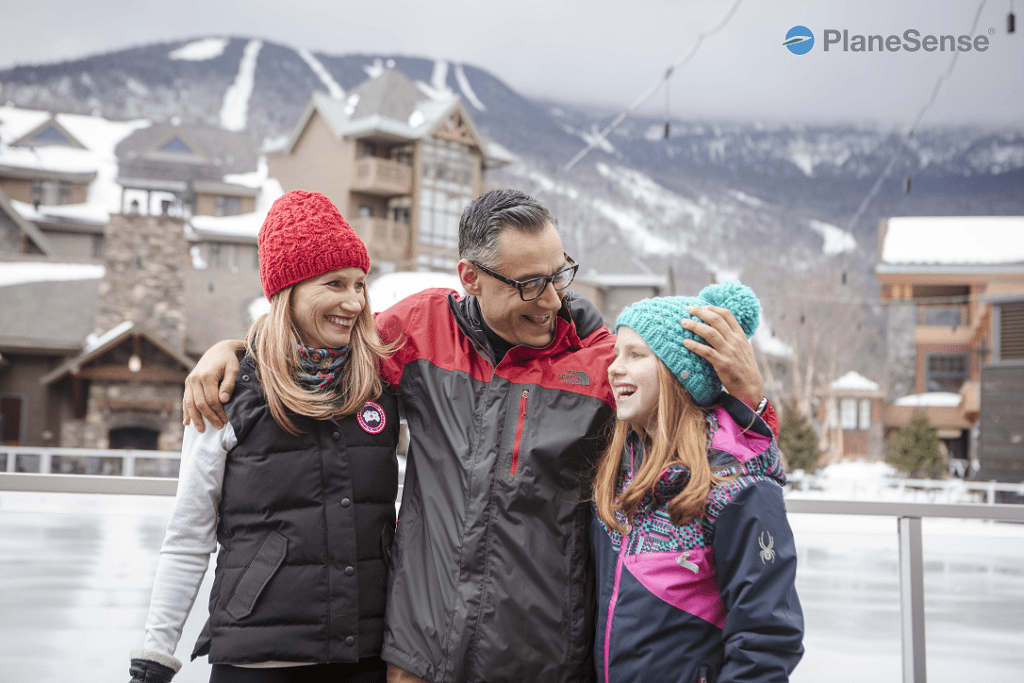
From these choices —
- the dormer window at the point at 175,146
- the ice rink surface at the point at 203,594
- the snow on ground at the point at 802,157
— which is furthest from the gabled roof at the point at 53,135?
the snow on ground at the point at 802,157

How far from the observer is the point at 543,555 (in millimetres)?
1609

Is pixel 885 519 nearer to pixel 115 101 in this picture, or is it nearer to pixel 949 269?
pixel 949 269

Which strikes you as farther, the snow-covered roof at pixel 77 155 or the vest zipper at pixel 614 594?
the snow-covered roof at pixel 77 155

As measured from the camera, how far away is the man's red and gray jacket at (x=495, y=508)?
1577 millimetres

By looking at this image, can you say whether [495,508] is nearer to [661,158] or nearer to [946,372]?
[946,372]

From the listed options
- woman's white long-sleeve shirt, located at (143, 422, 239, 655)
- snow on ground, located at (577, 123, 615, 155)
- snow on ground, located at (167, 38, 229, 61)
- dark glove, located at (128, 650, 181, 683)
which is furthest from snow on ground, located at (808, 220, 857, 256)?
snow on ground, located at (167, 38, 229, 61)

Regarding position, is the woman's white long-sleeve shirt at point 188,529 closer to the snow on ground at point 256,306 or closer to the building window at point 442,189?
the snow on ground at point 256,306

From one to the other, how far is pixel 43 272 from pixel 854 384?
1056 inches

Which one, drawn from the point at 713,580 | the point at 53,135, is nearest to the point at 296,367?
the point at 713,580

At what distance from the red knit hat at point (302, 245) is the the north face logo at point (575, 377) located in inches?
19.0

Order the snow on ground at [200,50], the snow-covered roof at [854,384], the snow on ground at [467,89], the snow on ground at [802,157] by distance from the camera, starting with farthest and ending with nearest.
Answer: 1. the snow on ground at [467,89]
2. the snow on ground at [802,157]
3. the snow on ground at [200,50]
4. the snow-covered roof at [854,384]

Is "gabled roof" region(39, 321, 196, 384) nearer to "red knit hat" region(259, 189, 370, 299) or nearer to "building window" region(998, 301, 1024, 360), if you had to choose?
"red knit hat" region(259, 189, 370, 299)

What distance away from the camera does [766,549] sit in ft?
4.72

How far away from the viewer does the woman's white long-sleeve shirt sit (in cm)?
164
